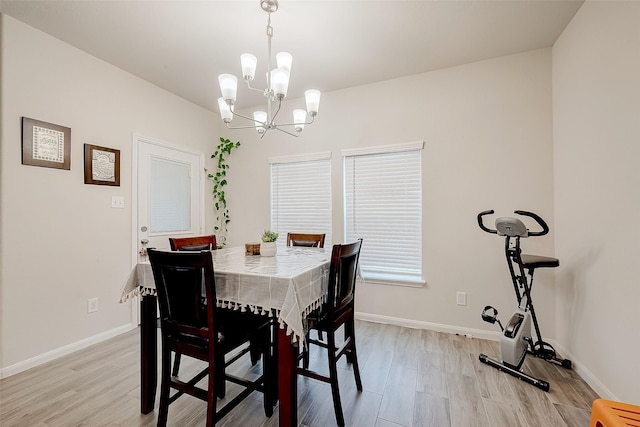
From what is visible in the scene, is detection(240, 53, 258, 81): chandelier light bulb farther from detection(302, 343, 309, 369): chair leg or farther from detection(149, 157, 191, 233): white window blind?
detection(149, 157, 191, 233): white window blind

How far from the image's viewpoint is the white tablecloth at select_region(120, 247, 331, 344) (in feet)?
4.35

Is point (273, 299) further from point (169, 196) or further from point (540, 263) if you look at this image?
point (169, 196)

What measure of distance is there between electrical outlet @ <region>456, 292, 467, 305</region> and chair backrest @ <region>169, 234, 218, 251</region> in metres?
2.47

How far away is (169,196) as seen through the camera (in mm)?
3461

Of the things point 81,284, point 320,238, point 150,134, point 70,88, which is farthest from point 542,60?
point 81,284

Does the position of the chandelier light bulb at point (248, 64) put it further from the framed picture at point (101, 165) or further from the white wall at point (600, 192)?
the white wall at point (600, 192)

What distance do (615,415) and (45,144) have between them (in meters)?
3.81

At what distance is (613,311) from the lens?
5.61 feet

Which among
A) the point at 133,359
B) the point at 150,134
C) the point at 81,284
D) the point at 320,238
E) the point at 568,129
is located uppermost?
the point at 150,134

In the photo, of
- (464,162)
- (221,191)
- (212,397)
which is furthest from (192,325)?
(221,191)

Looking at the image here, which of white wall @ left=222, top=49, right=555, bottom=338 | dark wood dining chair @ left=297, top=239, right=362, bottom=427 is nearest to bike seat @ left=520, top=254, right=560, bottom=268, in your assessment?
white wall @ left=222, top=49, right=555, bottom=338

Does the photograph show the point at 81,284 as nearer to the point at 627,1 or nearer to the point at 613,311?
the point at 613,311

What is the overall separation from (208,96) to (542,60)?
11.9 ft

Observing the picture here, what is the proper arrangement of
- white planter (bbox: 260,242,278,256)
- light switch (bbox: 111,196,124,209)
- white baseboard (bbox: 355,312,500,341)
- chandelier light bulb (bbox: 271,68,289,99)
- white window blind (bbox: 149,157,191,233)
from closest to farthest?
chandelier light bulb (bbox: 271,68,289,99)
white planter (bbox: 260,242,278,256)
white baseboard (bbox: 355,312,500,341)
light switch (bbox: 111,196,124,209)
white window blind (bbox: 149,157,191,233)
